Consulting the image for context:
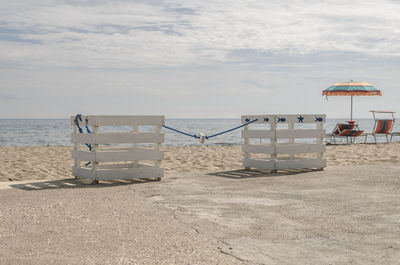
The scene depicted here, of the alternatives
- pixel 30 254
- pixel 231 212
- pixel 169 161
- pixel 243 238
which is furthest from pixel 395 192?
pixel 169 161

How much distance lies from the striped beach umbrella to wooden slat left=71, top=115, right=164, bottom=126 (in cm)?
1272

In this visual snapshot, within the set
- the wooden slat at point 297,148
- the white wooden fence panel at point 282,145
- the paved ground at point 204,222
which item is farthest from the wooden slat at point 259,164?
the paved ground at point 204,222

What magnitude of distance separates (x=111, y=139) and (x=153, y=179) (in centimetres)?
109

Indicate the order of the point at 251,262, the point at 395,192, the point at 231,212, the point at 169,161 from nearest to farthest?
the point at 251,262 → the point at 231,212 → the point at 395,192 → the point at 169,161

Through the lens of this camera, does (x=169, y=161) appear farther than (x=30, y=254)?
Yes

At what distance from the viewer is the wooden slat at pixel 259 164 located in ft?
32.1

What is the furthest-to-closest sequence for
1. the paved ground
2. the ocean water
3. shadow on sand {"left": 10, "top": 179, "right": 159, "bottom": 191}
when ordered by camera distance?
1. the ocean water
2. shadow on sand {"left": 10, "top": 179, "right": 159, "bottom": 191}
3. the paved ground

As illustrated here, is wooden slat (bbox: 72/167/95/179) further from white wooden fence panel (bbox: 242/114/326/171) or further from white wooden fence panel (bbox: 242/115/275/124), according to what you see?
white wooden fence panel (bbox: 242/115/275/124)

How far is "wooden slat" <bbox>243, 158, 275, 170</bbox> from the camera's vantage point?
9795 mm

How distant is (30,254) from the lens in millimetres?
3982

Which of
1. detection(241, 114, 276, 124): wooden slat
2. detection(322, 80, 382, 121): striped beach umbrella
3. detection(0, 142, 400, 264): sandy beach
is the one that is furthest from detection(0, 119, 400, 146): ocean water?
detection(0, 142, 400, 264): sandy beach

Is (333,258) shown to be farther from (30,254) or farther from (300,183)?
(300,183)

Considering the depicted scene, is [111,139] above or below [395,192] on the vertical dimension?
above

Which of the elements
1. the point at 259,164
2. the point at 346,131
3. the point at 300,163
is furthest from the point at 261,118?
the point at 346,131
